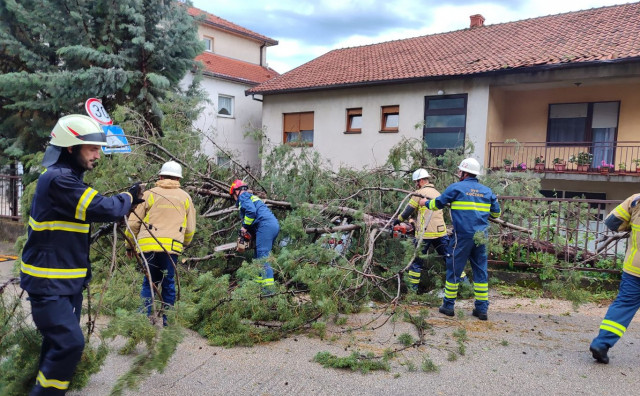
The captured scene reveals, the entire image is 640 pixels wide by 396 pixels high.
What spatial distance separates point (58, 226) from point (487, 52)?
46.4ft

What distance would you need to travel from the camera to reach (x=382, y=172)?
7.11m

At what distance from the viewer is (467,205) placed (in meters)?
4.93

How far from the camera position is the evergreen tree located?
8.68 metres

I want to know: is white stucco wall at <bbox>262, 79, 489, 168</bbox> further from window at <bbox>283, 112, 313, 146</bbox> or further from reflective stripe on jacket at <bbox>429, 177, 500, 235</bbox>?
reflective stripe on jacket at <bbox>429, 177, 500, 235</bbox>

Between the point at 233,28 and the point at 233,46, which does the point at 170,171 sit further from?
the point at 233,46

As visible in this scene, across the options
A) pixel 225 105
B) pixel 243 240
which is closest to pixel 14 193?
pixel 243 240

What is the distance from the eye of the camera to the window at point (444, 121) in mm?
13508

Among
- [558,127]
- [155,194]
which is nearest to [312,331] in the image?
[155,194]

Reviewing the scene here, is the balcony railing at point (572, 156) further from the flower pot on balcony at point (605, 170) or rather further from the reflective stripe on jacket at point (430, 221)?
the reflective stripe on jacket at point (430, 221)

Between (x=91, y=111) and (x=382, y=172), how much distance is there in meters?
4.36

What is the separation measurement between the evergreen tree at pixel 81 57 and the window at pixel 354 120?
23.3 ft

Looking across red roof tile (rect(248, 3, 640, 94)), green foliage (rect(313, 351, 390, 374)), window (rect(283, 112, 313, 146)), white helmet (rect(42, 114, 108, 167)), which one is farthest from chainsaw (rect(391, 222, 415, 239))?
window (rect(283, 112, 313, 146))

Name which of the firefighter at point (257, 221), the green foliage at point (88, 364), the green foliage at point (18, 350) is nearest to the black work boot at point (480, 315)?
the firefighter at point (257, 221)

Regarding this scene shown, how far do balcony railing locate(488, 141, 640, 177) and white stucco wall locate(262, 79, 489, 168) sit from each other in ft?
2.91
